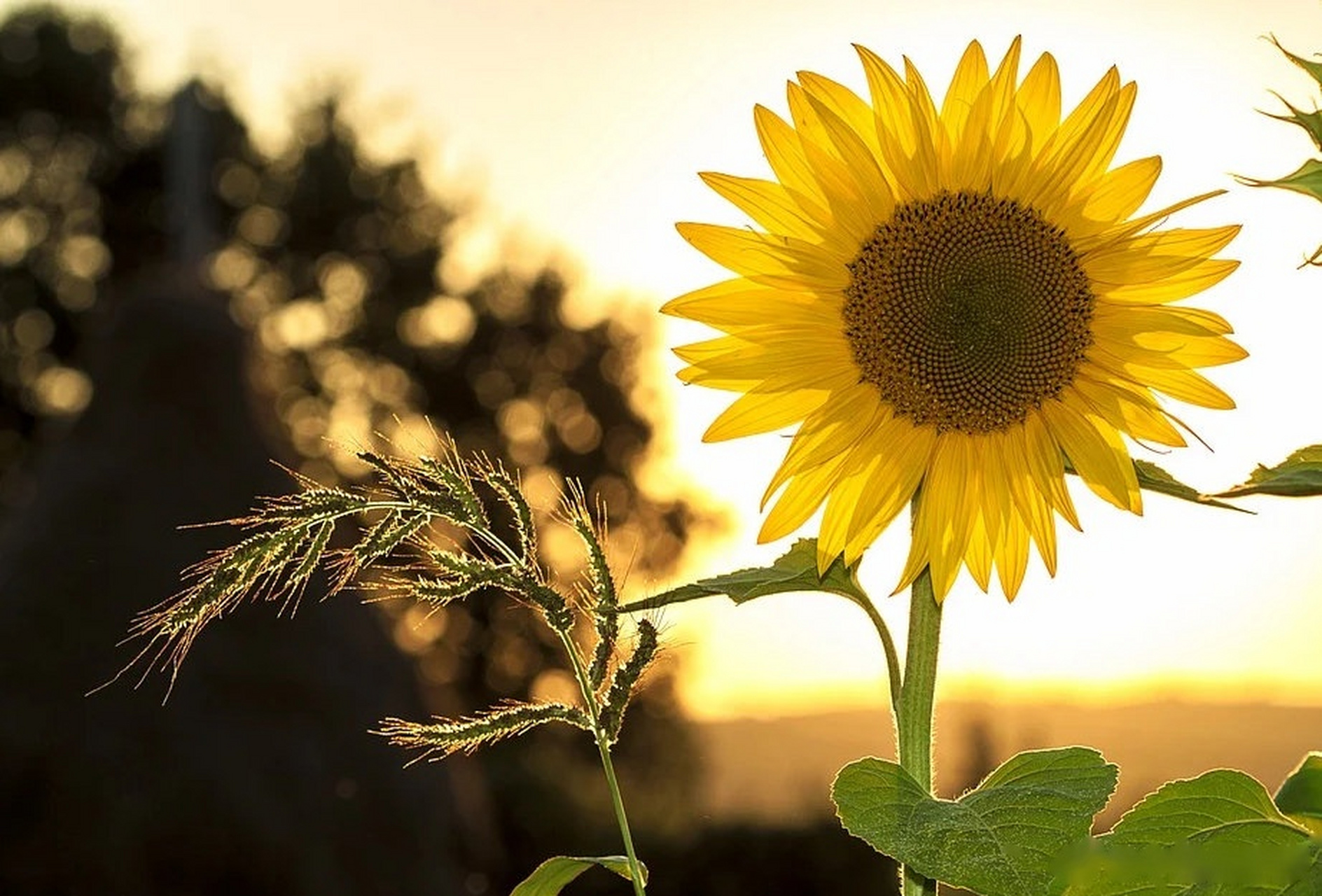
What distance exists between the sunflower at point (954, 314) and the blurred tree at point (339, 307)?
14039 mm

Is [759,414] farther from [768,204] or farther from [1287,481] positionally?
Result: [1287,481]

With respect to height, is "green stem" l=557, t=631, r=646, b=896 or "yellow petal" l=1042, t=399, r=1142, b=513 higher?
"yellow petal" l=1042, t=399, r=1142, b=513

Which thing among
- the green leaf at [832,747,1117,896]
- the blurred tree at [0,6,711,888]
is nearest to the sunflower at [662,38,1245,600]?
the green leaf at [832,747,1117,896]

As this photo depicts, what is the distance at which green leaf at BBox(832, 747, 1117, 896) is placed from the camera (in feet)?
4.17

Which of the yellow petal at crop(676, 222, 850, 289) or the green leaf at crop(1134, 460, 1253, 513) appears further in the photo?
the yellow petal at crop(676, 222, 850, 289)

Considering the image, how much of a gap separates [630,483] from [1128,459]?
1756 centimetres

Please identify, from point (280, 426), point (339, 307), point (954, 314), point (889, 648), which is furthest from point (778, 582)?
point (339, 307)

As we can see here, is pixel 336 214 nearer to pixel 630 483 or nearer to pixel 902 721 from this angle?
pixel 630 483

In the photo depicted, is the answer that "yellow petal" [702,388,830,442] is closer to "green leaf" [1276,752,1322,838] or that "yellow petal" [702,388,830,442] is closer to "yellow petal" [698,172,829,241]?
"yellow petal" [698,172,829,241]

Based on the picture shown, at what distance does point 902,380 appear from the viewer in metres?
1.71

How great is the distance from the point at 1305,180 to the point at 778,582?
0.51 meters

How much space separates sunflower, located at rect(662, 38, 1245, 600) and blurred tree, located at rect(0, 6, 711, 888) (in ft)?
46.1

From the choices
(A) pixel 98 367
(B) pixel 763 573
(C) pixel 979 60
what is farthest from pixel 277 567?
(A) pixel 98 367

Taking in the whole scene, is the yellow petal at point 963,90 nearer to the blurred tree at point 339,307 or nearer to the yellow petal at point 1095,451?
the yellow petal at point 1095,451
